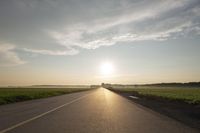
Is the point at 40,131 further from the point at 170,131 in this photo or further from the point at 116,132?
the point at 170,131

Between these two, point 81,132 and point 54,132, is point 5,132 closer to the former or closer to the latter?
point 54,132

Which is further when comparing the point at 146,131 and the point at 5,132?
the point at 146,131

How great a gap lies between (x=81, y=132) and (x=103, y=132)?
2.22 feet

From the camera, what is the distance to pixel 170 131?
29.9ft

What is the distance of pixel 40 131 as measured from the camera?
28.9 feet

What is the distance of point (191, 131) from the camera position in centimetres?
923

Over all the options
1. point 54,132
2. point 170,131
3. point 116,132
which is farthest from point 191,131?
point 54,132

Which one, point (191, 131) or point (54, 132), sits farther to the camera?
point (191, 131)

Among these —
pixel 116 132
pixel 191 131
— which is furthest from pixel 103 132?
pixel 191 131

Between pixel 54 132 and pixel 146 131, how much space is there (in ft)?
9.58

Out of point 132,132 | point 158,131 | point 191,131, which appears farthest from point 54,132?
point 191,131

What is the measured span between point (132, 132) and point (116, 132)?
20.0 inches

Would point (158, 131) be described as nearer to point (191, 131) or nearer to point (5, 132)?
point (191, 131)

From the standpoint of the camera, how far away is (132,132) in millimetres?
8820
